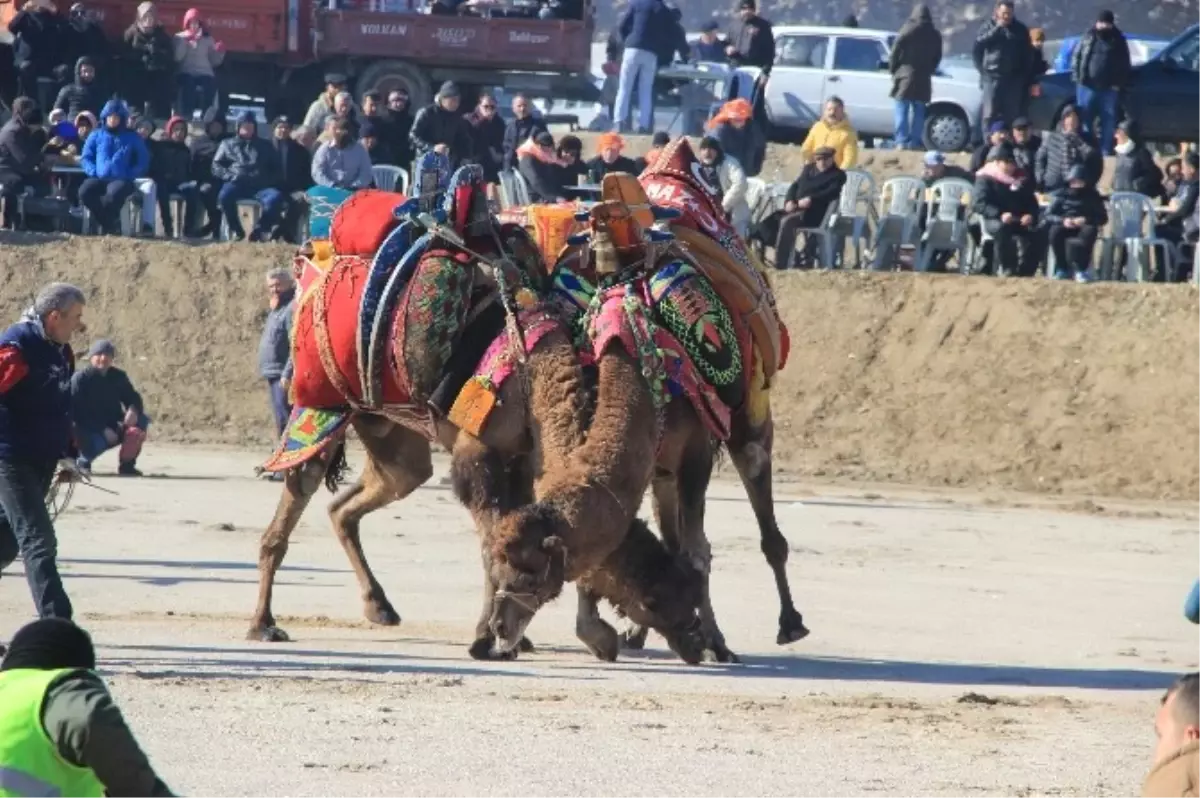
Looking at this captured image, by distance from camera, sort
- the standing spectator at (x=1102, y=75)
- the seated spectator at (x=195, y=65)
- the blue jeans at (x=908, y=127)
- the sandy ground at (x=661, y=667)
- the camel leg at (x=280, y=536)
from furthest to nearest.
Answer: the blue jeans at (x=908, y=127) < the seated spectator at (x=195, y=65) < the standing spectator at (x=1102, y=75) < the camel leg at (x=280, y=536) < the sandy ground at (x=661, y=667)

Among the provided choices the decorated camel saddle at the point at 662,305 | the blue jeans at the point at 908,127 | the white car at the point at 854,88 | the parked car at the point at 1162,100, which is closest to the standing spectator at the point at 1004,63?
the parked car at the point at 1162,100

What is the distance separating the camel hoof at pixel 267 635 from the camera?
38.1 feet

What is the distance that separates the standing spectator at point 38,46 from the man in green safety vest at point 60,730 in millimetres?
22585

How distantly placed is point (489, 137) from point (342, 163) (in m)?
2.25

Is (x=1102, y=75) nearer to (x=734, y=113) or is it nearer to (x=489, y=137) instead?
(x=734, y=113)

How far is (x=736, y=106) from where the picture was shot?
947 inches

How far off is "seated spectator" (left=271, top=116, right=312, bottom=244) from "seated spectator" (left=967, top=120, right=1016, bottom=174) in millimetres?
Answer: 6468

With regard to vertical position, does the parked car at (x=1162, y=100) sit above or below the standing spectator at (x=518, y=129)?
above

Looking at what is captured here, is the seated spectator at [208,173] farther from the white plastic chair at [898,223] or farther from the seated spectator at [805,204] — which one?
the white plastic chair at [898,223]

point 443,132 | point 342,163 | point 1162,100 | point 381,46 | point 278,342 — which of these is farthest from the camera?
point 381,46

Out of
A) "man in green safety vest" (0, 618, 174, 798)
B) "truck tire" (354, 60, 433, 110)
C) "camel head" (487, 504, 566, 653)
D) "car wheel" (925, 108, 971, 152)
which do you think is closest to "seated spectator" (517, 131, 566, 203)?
"truck tire" (354, 60, 433, 110)

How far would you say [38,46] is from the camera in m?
27.5

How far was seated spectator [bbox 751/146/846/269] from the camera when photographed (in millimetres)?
24125

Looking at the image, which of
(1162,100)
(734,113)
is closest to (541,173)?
(734,113)
